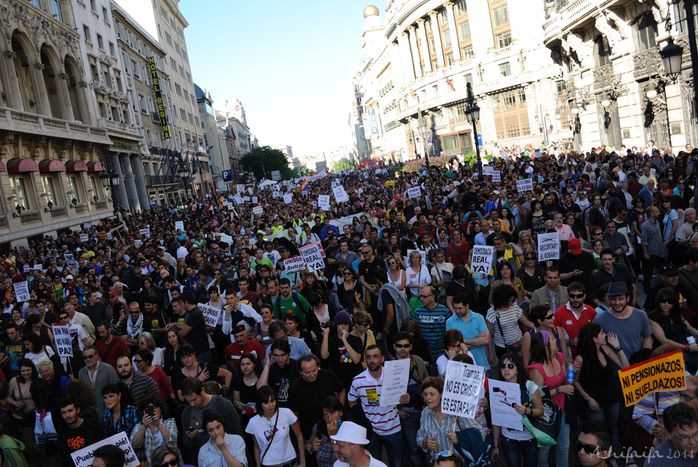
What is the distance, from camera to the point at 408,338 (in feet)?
18.1

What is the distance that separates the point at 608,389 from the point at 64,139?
35263mm

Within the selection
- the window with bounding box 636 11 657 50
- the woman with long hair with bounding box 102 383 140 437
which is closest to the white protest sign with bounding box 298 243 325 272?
the woman with long hair with bounding box 102 383 140 437

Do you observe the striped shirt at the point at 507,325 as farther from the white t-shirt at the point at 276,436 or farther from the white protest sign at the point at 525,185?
the white protest sign at the point at 525,185

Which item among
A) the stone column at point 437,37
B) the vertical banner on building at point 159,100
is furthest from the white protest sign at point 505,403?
the stone column at point 437,37

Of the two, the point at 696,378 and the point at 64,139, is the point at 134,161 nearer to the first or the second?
the point at 64,139

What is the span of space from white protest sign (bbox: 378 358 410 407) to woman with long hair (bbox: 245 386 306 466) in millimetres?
813

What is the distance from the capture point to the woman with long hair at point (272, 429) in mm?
5039

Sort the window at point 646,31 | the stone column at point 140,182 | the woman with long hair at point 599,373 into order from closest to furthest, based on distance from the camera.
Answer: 1. the woman with long hair at point 599,373
2. the window at point 646,31
3. the stone column at point 140,182

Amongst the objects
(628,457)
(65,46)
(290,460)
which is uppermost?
(65,46)

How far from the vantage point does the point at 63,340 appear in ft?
26.1

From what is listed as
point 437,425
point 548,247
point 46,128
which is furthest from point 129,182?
point 437,425

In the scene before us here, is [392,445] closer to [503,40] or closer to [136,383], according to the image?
[136,383]

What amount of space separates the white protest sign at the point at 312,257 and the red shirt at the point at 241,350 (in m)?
4.03

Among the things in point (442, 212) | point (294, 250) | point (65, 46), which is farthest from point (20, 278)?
point (65, 46)
